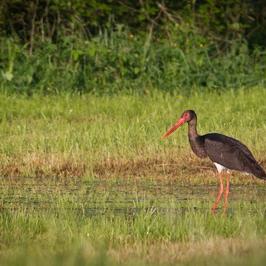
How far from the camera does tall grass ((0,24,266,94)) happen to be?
13102 mm

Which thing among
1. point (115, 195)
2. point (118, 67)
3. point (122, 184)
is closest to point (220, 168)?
point (122, 184)

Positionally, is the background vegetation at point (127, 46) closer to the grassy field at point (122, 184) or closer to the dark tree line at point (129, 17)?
the dark tree line at point (129, 17)

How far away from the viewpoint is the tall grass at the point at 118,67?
13.1 metres

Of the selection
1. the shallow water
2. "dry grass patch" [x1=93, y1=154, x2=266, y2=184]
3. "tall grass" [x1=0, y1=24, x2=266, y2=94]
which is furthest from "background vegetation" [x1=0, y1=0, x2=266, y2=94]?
the shallow water

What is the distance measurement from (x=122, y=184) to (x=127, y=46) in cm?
566

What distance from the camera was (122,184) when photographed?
8367 mm

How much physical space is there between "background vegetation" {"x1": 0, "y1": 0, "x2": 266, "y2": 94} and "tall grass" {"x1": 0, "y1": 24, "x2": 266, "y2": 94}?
0.04 ft

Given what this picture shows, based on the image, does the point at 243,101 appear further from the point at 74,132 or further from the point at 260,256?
the point at 260,256

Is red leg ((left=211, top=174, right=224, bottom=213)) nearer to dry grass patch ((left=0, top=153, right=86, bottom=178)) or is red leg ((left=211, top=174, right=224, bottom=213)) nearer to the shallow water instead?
the shallow water

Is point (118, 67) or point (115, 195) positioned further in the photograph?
point (118, 67)

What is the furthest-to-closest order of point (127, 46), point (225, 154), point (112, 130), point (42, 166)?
point (127, 46) → point (112, 130) → point (42, 166) → point (225, 154)

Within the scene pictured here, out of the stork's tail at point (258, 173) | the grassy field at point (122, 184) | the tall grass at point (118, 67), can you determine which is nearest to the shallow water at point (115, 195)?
the grassy field at point (122, 184)

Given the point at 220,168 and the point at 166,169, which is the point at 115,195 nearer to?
the point at 220,168

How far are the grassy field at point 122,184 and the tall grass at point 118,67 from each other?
21.1 inches
